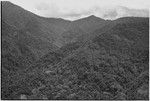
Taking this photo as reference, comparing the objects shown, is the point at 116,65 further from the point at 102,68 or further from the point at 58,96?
the point at 58,96

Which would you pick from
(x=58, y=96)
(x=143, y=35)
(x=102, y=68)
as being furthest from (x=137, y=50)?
(x=58, y=96)

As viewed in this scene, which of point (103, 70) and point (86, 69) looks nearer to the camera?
point (86, 69)

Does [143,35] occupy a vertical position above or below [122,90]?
above

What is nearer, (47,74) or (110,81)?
(110,81)

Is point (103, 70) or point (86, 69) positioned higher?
point (86, 69)

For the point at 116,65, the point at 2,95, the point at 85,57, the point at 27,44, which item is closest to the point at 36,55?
the point at 27,44

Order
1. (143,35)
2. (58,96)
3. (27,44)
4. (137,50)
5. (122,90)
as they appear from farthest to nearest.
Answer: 1. (27,44)
2. (143,35)
3. (137,50)
4. (122,90)
5. (58,96)

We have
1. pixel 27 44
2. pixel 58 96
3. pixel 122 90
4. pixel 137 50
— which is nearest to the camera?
pixel 58 96

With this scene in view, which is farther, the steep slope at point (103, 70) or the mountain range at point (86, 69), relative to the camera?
the steep slope at point (103, 70)

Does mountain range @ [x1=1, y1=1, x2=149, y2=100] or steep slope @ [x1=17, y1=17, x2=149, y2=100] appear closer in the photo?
mountain range @ [x1=1, y1=1, x2=149, y2=100]
